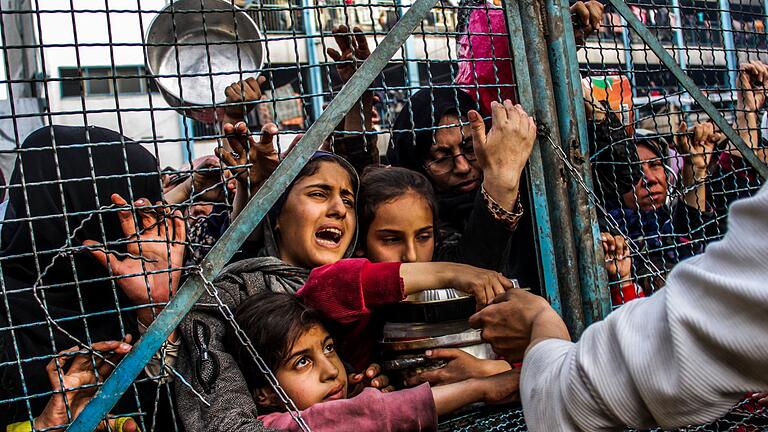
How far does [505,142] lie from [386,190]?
53 centimetres

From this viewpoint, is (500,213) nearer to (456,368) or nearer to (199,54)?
(456,368)

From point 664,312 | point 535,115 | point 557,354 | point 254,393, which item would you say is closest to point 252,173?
point 254,393

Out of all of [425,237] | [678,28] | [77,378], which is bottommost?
[77,378]

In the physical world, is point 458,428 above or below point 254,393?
below

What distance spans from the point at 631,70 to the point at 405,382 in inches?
46.2

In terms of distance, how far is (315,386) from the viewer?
172 cm

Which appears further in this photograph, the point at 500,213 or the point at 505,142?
the point at 500,213

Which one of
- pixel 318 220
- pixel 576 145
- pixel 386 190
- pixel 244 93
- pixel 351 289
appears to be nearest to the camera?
pixel 351 289

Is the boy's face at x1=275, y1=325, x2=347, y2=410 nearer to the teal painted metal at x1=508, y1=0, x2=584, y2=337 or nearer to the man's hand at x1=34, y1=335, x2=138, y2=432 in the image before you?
the man's hand at x1=34, y1=335, x2=138, y2=432

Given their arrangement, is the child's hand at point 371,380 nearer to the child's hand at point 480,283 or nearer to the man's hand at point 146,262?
the child's hand at point 480,283

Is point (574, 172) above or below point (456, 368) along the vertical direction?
above

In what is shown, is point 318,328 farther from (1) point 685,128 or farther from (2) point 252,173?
(1) point 685,128

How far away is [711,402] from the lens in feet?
3.03

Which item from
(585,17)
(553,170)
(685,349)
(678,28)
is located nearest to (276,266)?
(553,170)
